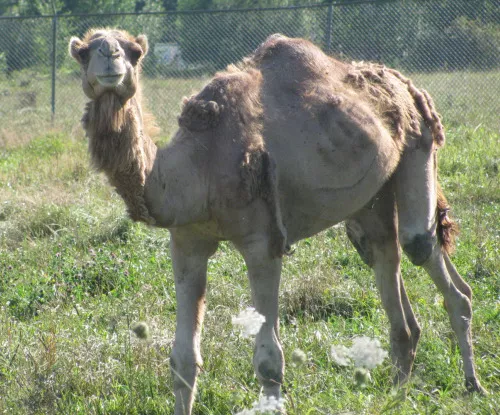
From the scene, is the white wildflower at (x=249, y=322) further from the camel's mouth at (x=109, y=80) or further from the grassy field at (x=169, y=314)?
the camel's mouth at (x=109, y=80)

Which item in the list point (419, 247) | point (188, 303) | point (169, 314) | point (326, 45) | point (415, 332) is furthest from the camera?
point (326, 45)

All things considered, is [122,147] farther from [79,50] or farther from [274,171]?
[274,171]

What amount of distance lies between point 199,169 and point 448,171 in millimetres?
6101

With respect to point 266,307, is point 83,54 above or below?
above

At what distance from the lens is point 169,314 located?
634 cm

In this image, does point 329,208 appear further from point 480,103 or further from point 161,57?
point 161,57

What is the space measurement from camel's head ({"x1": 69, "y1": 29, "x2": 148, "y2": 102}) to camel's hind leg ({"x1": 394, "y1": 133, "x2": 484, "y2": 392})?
2.05 meters

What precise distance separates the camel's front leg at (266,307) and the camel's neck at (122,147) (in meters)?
0.59

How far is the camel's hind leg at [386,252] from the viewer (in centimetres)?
551

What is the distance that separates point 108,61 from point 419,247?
97.0 inches

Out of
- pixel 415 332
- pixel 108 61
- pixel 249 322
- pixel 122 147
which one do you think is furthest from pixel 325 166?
pixel 249 322

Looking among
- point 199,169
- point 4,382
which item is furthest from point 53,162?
point 199,169

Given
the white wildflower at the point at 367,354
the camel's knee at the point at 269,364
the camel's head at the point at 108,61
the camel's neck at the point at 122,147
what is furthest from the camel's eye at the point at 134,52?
the white wildflower at the point at 367,354

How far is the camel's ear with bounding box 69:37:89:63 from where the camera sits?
157 inches
